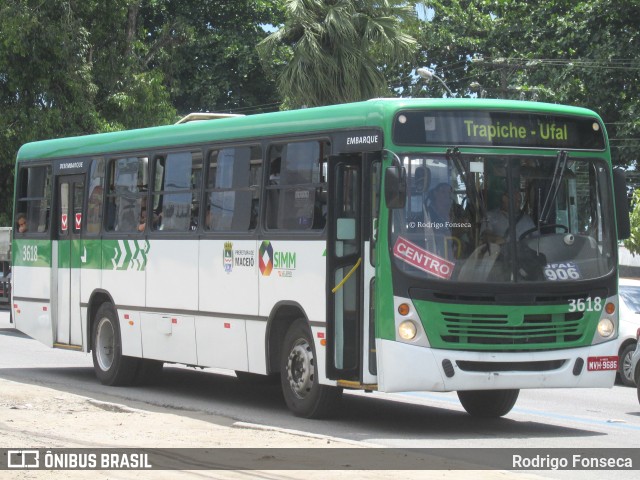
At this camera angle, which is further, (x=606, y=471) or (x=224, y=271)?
(x=224, y=271)

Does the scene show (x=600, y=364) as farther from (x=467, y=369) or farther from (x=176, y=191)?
(x=176, y=191)

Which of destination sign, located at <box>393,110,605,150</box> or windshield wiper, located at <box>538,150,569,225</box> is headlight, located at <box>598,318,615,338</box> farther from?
destination sign, located at <box>393,110,605,150</box>

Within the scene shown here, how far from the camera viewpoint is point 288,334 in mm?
13461

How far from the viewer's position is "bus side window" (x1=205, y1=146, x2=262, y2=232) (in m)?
14.1

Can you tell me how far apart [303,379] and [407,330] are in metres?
1.75

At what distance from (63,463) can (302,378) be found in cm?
417

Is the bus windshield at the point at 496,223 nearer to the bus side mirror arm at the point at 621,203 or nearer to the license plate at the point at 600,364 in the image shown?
the bus side mirror arm at the point at 621,203

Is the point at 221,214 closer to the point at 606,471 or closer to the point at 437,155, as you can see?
the point at 437,155

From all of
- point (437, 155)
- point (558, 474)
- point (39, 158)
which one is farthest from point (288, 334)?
point (39, 158)

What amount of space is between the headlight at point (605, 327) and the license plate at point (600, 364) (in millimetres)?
232

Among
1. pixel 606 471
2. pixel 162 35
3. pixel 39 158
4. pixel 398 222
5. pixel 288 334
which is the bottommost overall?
pixel 606 471

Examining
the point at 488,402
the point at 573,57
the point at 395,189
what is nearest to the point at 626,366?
the point at 488,402

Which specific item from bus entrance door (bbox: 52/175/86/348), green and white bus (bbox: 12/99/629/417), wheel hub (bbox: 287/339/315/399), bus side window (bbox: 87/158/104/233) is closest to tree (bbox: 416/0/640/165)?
bus entrance door (bbox: 52/175/86/348)

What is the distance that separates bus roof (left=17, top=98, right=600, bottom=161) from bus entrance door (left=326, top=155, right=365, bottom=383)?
0.47 meters
